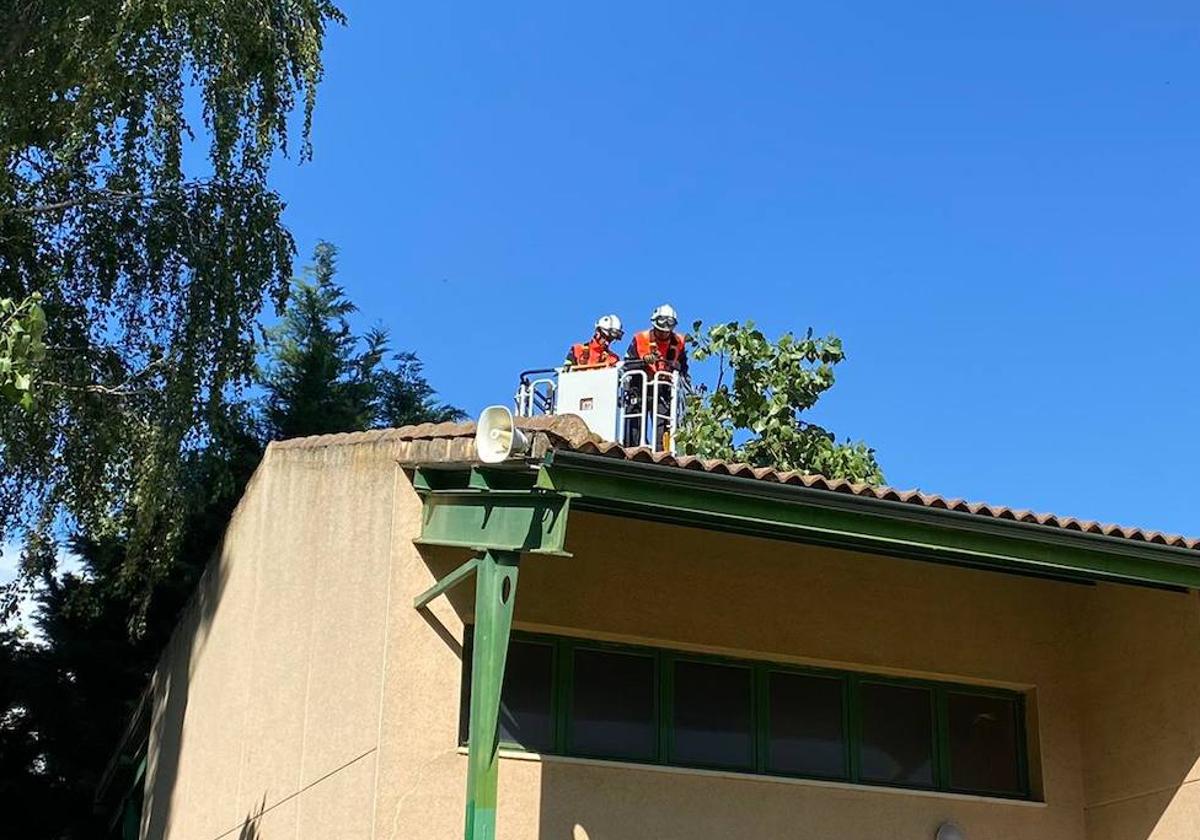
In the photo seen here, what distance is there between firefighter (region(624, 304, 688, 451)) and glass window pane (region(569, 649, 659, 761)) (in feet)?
9.50

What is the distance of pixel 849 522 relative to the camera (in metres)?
8.91

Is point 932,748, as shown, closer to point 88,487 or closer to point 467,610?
point 467,610

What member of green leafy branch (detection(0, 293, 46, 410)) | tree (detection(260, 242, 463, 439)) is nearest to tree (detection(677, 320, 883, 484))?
tree (detection(260, 242, 463, 439))

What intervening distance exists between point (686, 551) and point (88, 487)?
349 inches

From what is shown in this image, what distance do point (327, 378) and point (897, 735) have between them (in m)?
17.7

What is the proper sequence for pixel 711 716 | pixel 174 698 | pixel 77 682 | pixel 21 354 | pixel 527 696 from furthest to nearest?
pixel 77 682 < pixel 174 698 < pixel 711 716 < pixel 527 696 < pixel 21 354

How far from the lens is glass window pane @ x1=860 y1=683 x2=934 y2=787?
Result: 11.1 metres

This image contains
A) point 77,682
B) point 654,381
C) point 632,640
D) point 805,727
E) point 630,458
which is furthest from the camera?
point 77,682

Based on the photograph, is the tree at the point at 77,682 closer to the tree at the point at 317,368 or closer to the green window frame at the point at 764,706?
the tree at the point at 317,368

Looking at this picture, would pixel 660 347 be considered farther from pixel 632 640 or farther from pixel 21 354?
pixel 21 354

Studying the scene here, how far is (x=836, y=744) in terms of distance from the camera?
1098cm

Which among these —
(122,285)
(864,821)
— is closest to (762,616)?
(864,821)

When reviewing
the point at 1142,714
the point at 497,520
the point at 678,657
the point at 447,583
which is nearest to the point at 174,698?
the point at 678,657

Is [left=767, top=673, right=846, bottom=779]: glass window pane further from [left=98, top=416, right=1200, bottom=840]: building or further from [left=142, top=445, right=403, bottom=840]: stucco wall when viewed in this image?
[left=142, top=445, right=403, bottom=840]: stucco wall
